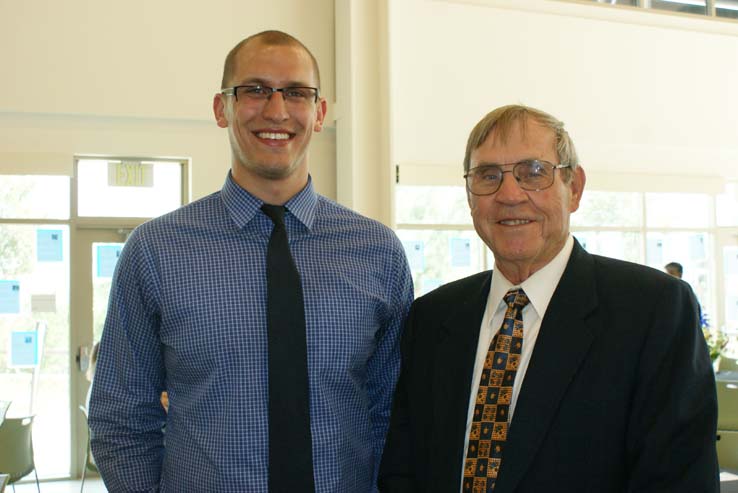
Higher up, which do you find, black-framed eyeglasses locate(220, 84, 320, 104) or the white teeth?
black-framed eyeglasses locate(220, 84, 320, 104)

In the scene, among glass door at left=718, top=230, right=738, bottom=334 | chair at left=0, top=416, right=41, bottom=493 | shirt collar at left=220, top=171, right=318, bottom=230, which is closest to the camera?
shirt collar at left=220, top=171, right=318, bottom=230

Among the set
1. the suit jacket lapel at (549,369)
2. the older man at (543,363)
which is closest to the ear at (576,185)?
the older man at (543,363)

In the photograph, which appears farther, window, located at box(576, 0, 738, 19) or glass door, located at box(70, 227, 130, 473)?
window, located at box(576, 0, 738, 19)

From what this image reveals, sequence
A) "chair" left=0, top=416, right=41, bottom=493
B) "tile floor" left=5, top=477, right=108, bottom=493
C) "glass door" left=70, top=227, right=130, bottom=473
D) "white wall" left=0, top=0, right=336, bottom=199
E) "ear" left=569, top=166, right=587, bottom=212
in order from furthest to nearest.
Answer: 1. "glass door" left=70, top=227, right=130, bottom=473
2. "white wall" left=0, top=0, right=336, bottom=199
3. "tile floor" left=5, top=477, right=108, bottom=493
4. "chair" left=0, top=416, right=41, bottom=493
5. "ear" left=569, top=166, right=587, bottom=212

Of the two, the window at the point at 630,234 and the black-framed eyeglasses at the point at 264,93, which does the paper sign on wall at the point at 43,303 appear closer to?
the window at the point at 630,234

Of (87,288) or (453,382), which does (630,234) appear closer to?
(87,288)

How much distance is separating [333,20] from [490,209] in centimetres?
640

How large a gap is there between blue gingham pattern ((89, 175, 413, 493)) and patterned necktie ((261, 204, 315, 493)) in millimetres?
30

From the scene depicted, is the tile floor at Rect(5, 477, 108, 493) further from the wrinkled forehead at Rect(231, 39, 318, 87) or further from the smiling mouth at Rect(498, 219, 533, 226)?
the smiling mouth at Rect(498, 219, 533, 226)

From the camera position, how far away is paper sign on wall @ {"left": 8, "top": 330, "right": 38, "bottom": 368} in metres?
7.07

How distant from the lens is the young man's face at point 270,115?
5.76ft

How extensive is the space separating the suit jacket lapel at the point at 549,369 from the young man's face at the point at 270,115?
72 centimetres

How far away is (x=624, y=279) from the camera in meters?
1.54

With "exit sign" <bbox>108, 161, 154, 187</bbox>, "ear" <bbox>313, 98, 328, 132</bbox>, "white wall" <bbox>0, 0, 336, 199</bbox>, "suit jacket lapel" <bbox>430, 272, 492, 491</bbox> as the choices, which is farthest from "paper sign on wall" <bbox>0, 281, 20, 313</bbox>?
"suit jacket lapel" <bbox>430, 272, 492, 491</bbox>
